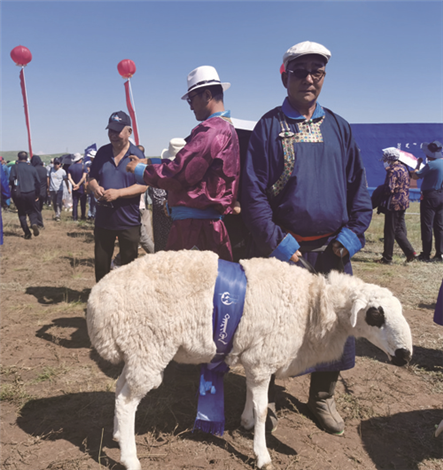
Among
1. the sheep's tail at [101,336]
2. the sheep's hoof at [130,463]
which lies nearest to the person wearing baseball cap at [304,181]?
the sheep's hoof at [130,463]

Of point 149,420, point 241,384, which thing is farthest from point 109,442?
point 241,384

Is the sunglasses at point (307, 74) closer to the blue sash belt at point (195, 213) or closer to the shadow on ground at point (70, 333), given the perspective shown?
the blue sash belt at point (195, 213)

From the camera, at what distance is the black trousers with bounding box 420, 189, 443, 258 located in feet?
28.5

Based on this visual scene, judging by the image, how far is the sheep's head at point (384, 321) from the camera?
7.09 feet

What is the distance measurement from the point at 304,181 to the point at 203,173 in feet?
2.31

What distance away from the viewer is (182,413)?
3.03 m

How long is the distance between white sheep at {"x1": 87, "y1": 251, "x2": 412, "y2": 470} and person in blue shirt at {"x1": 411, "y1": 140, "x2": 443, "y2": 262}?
7439 mm

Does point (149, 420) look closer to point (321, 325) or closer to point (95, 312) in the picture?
point (95, 312)

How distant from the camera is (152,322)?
225 centimetres

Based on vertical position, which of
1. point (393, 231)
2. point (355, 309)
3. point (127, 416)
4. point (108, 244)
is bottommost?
point (127, 416)

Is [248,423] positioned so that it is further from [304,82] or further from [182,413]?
[304,82]

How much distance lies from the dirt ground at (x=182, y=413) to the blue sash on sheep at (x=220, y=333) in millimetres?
236

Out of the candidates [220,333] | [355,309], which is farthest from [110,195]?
[355,309]

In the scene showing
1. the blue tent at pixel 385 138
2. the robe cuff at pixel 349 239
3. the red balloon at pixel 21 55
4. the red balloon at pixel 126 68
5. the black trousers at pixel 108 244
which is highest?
the red balloon at pixel 21 55
